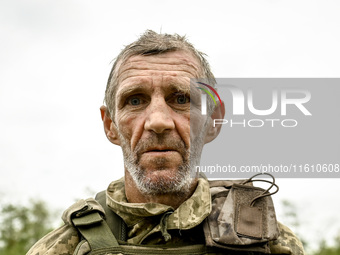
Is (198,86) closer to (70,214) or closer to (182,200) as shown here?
(182,200)

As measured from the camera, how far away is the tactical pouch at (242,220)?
11.2 feet

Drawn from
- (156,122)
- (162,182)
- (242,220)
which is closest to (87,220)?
(162,182)

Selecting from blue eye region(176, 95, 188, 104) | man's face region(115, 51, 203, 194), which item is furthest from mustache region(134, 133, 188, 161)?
blue eye region(176, 95, 188, 104)

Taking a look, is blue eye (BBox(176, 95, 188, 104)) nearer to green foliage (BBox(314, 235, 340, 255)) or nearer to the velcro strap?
the velcro strap

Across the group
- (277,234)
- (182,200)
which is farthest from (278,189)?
(182,200)

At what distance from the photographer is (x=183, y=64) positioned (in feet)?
13.6

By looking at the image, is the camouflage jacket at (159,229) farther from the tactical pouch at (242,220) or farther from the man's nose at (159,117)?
the man's nose at (159,117)

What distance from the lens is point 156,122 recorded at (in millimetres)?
3541

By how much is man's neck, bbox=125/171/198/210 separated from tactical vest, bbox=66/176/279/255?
26 centimetres

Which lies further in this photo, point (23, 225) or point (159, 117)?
point (23, 225)

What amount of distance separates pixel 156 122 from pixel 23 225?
31887 mm

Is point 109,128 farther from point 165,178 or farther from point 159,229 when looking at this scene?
point 159,229

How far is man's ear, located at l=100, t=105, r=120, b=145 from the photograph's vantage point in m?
4.28

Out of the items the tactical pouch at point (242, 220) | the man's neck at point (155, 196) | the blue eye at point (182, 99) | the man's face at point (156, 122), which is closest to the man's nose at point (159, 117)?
the man's face at point (156, 122)
